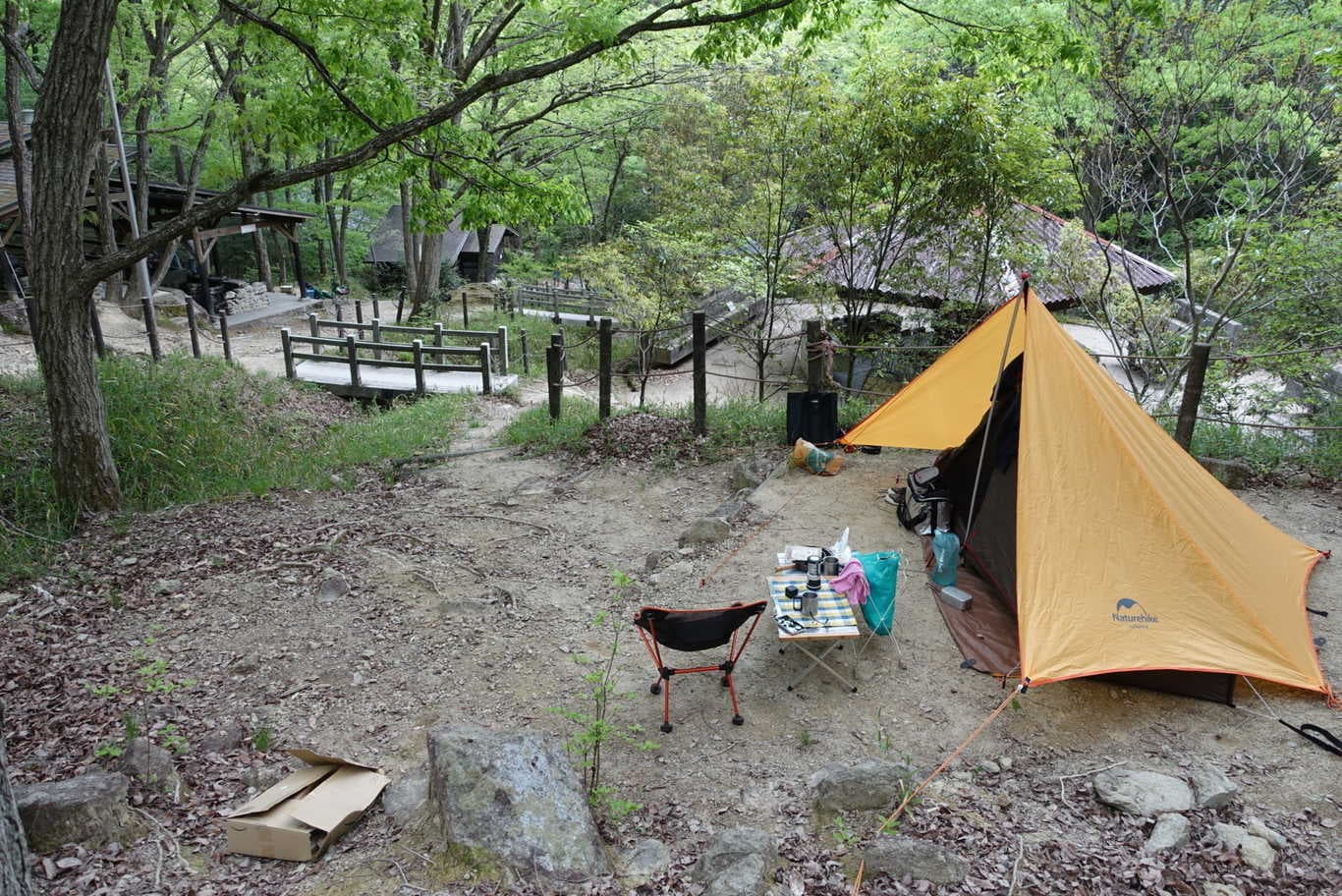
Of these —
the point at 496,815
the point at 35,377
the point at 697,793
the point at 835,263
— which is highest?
the point at 835,263

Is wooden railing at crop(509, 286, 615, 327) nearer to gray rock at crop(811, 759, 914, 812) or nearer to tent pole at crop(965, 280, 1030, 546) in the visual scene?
tent pole at crop(965, 280, 1030, 546)

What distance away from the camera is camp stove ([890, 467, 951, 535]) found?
6.50m

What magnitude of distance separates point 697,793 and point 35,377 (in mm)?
10636

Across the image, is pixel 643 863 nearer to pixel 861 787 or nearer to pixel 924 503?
pixel 861 787

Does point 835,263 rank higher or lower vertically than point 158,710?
higher

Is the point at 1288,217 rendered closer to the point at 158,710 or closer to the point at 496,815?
the point at 496,815

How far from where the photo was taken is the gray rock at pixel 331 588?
6.00 metres

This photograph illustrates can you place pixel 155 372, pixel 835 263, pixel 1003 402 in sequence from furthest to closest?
pixel 835 263
pixel 155 372
pixel 1003 402

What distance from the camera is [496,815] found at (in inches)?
135

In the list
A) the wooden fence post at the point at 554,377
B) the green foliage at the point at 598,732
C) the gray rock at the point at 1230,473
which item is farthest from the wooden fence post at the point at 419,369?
the gray rock at the point at 1230,473

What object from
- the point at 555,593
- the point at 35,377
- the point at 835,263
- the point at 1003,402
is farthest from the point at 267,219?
the point at 1003,402

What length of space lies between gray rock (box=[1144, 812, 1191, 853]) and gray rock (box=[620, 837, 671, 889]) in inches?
82.8

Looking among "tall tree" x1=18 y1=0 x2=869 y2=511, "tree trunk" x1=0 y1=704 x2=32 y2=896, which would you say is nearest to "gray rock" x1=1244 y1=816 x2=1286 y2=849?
"tree trunk" x1=0 y1=704 x2=32 y2=896

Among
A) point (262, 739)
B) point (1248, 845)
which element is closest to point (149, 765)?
point (262, 739)
